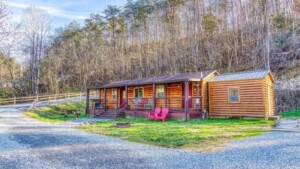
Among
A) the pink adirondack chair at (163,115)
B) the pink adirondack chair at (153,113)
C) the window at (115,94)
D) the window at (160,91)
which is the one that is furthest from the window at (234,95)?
the window at (115,94)

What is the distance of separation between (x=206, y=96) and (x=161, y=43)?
60.9 feet

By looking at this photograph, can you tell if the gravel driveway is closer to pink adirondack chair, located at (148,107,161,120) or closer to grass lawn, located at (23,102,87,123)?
pink adirondack chair, located at (148,107,161,120)

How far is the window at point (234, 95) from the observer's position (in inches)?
582

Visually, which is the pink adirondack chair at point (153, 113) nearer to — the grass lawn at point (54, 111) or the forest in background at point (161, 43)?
the grass lawn at point (54, 111)

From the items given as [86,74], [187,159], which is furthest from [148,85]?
[86,74]

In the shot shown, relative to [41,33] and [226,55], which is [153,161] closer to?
[226,55]

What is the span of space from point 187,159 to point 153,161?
79 centimetres

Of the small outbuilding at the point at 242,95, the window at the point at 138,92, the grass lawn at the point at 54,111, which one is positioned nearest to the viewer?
the small outbuilding at the point at 242,95

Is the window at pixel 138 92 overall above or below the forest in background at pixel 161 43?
below

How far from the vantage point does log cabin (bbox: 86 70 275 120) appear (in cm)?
1412

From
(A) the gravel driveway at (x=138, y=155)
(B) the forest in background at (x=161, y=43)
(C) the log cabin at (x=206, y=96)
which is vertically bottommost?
(A) the gravel driveway at (x=138, y=155)

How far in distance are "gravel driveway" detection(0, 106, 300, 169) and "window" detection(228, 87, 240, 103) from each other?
21.4 ft

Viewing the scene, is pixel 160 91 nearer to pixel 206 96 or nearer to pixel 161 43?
pixel 206 96

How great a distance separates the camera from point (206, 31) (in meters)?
30.0
